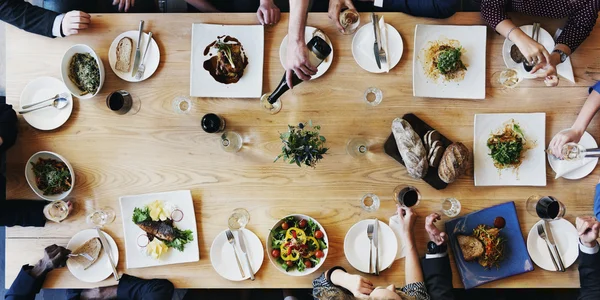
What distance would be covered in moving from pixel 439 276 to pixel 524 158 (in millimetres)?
629

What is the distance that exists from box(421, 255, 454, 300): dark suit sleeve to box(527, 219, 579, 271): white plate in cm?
37

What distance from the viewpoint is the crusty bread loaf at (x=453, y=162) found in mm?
1856

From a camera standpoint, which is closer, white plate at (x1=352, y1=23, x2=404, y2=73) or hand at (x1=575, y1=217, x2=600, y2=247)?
hand at (x1=575, y1=217, x2=600, y2=247)

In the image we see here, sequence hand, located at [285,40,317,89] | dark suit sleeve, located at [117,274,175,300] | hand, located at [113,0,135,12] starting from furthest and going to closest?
hand, located at [113,0,135,12] → dark suit sleeve, located at [117,274,175,300] → hand, located at [285,40,317,89]

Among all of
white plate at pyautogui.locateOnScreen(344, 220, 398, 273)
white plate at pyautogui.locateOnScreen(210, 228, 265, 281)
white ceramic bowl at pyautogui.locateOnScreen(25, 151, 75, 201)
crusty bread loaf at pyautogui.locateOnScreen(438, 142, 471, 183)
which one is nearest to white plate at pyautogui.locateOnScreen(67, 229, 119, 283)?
white ceramic bowl at pyautogui.locateOnScreen(25, 151, 75, 201)

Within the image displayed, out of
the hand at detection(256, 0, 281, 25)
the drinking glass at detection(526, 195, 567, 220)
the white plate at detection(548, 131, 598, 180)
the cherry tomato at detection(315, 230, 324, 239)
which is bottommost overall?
the cherry tomato at detection(315, 230, 324, 239)

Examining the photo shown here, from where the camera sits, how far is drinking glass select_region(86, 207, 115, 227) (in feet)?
6.58

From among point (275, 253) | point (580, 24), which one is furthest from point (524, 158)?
point (275, 253)

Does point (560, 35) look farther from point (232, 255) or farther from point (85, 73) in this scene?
point (85, 73)

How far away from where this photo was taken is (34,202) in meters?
2.01

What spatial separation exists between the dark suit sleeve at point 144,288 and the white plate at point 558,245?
159cm

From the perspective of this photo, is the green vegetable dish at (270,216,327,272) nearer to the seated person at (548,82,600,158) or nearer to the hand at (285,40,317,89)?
the hand at (285,40,317,89)

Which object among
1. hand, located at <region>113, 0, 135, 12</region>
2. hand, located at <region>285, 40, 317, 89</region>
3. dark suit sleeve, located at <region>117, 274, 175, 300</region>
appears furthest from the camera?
hand, located at <region>113, 0, 135, 12</region>

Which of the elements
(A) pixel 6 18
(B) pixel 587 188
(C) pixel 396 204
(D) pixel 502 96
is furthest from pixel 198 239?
(B) pixel 587 188
